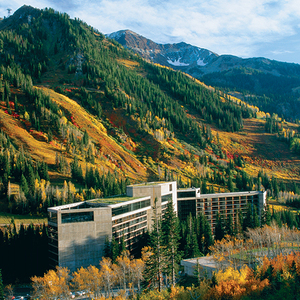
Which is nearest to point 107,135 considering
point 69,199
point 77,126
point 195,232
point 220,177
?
point 77,126

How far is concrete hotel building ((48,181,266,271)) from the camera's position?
2458 inches

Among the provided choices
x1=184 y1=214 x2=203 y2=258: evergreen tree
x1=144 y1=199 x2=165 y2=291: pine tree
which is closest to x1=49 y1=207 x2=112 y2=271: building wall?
x1=144 y1=199 x2=165 y2=291: pine tree

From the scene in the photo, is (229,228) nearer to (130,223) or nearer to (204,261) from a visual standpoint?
(204,261)

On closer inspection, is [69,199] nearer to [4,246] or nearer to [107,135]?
[4,246]

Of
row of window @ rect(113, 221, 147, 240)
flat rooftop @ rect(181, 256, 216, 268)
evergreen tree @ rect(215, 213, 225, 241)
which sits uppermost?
row of window @ rect(113, 221, 147, 240)

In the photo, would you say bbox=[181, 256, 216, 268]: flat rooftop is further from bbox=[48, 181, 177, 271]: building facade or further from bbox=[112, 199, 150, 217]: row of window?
bbox=[112, 199, 150, 217]: row of window

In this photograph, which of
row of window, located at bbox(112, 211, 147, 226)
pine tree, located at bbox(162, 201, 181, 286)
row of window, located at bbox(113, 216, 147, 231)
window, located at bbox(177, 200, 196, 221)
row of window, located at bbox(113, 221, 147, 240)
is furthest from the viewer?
window, located at bbox(177, 200, 196, 221)

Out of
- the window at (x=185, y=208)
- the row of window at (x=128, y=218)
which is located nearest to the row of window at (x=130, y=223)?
the row of window at (x=128, y=218)

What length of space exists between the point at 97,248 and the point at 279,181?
14820cm

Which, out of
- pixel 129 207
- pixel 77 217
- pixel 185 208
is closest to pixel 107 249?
pixel 77 217

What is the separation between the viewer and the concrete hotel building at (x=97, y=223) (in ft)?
205

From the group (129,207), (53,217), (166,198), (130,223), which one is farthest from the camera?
(166,198)

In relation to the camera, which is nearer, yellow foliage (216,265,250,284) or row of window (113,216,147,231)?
yellow foliage (216,265,250,284)

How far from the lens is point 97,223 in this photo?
217 feet
